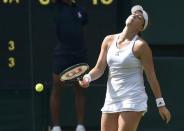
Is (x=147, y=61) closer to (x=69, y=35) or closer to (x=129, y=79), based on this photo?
(x=129, y=79)

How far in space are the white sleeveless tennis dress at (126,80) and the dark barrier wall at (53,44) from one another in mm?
2047

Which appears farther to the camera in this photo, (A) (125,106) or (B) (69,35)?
(B) (69,35)

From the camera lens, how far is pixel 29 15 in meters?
8.41

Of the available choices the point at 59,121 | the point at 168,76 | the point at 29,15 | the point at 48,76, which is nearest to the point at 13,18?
the point at 29,15

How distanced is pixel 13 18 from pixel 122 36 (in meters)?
2.32

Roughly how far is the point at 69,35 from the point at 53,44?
14.9 inches

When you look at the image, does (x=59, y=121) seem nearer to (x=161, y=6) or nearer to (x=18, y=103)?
(x=18, y=103)

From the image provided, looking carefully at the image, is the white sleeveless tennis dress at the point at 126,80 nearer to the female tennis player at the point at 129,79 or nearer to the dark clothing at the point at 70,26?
the female tennis player at the point at 129,79

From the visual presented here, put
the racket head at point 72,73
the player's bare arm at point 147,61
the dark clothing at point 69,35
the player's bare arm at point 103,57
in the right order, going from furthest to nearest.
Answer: the dark clothing at point 69,35, the racket head at point 72,73, the player's bare arm at point 103,57, the player's bare arm at point 147,61

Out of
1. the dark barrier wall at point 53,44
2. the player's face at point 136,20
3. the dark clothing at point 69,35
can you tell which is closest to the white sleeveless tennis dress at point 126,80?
the player's face at point 136,20

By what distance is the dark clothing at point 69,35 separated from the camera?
26.6ft

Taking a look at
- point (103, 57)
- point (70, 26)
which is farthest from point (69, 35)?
point (103, 57)

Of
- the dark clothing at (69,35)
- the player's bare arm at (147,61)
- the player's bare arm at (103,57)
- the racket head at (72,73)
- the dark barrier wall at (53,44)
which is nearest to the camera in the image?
the player's bare arm at (147,61)

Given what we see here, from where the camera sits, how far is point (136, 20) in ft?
20.8
